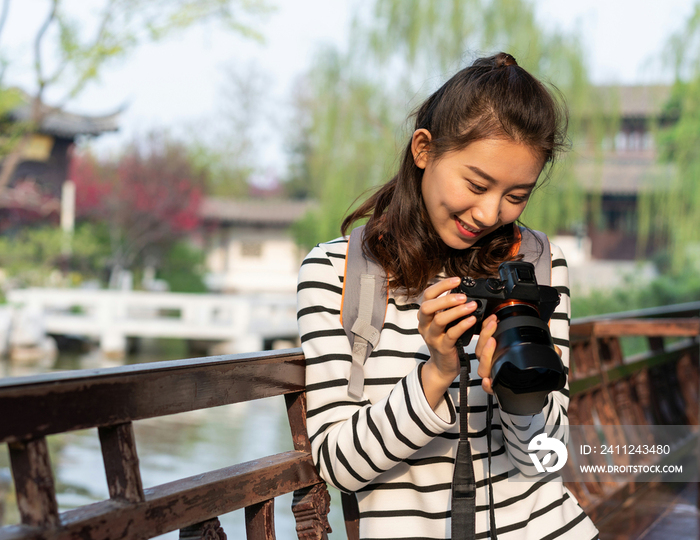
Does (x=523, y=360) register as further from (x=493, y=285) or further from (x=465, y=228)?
(x=465, y=228)

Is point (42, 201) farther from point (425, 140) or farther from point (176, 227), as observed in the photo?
point (425, 140)

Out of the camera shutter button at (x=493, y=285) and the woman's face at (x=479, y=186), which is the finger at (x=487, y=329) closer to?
the camera shutter button at (x=493, y=285)

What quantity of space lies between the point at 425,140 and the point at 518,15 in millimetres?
7791

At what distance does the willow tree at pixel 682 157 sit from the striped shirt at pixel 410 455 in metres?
Answer: 8.16

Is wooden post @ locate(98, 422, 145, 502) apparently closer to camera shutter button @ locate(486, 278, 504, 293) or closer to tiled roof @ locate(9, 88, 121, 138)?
camera shutter button @ locate(486, 278, 504, 293)

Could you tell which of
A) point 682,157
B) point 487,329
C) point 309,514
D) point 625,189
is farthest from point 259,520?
point 625,189

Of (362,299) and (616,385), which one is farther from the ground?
(362,299)

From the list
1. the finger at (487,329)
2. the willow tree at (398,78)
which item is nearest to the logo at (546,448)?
the finger at (487,329)

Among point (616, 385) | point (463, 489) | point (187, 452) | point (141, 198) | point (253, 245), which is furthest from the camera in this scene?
point (253, 245)

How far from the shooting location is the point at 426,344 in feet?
3.29

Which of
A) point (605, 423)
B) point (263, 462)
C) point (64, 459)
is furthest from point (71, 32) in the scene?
point (263, 462)

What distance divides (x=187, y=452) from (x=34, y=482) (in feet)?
15.0

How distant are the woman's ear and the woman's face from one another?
35mm

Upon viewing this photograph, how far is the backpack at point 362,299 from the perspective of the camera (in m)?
1.03
